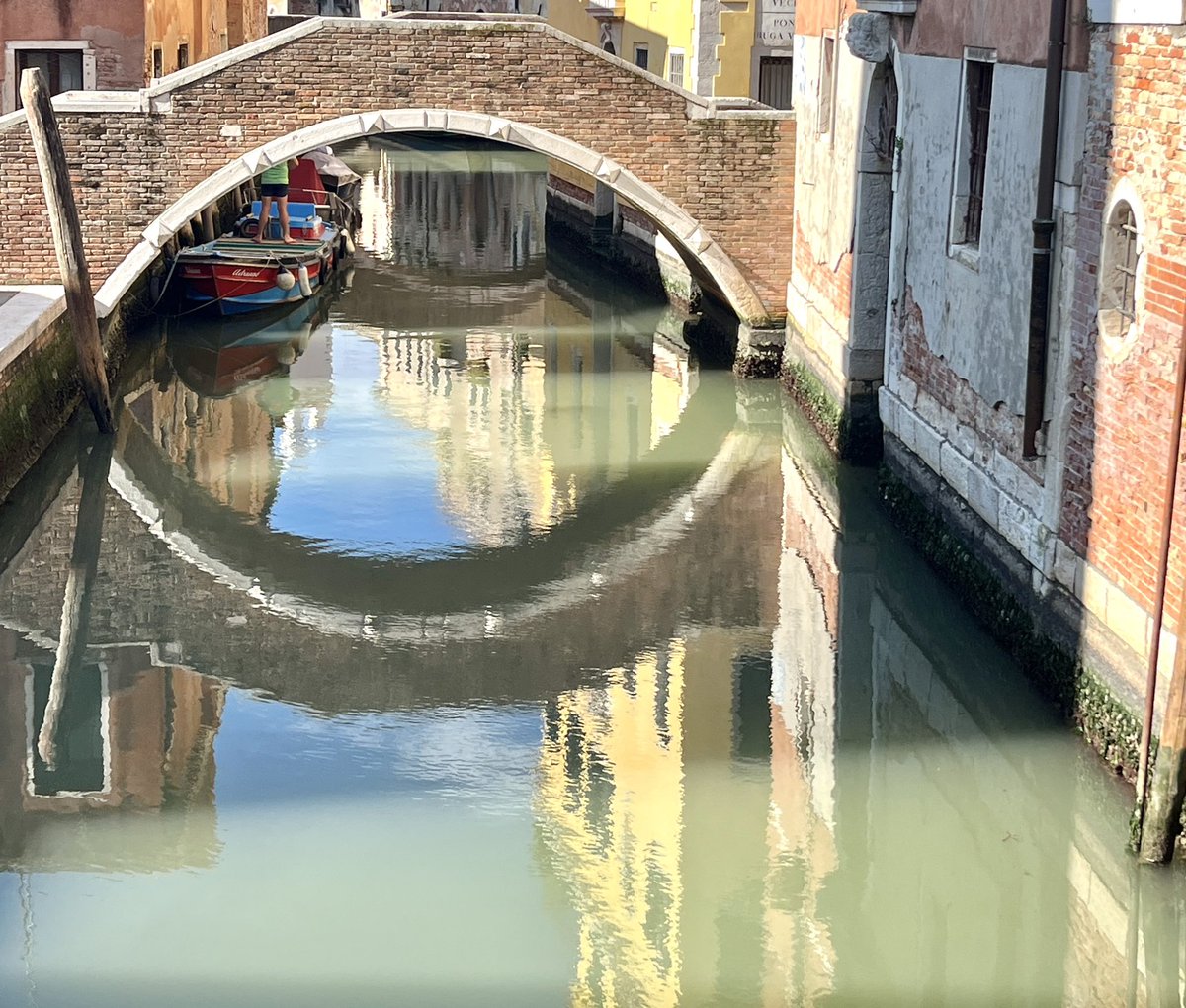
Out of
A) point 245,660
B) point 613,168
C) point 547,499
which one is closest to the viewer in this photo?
point 245,660

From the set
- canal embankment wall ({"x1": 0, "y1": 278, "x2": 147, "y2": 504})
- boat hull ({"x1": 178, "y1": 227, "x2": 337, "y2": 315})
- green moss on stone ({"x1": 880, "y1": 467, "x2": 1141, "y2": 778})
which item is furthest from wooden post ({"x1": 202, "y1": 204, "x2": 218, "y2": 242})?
green moss on stone ({"x1": 880, "y1": 467, "x2": 1141, "y2": 778})

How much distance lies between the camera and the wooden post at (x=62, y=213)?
9.52 metres

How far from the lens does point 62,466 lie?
9.44m

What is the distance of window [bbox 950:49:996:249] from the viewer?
738 centimetres

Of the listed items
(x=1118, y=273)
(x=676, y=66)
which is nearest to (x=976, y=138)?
(x=1118, y=273)

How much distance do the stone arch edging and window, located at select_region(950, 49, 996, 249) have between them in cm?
399

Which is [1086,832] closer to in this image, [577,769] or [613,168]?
[577,769]

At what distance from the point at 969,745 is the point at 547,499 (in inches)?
143

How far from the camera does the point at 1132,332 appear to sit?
545 centimetres

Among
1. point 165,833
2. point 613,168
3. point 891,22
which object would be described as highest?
point 891,22

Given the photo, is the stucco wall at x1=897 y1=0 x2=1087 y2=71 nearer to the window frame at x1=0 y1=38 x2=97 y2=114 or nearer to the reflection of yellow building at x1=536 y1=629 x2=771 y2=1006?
the reflection of yellow building at x1=536 y1=629 x2=771 y2=1006

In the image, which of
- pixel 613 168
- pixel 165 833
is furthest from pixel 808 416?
pixel 165 833

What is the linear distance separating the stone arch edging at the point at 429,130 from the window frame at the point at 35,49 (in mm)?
2309

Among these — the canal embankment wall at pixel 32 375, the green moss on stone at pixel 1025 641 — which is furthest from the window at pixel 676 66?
the green moss on stone at pixel 1025 641
